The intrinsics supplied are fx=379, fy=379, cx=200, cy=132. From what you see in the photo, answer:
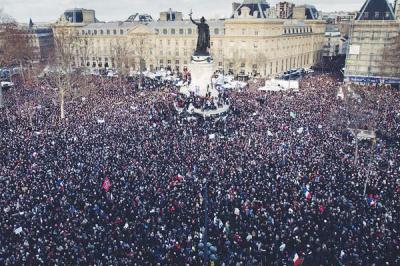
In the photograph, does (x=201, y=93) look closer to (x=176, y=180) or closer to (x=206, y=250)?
(x=176, y=180)

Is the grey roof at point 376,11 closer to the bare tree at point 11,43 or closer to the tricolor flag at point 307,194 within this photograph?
the tricolor flag at point 307,194

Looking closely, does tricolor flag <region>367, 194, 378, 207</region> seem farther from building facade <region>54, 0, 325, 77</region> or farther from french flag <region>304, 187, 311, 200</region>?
building facade <region>54, 0, 325, 77</region>

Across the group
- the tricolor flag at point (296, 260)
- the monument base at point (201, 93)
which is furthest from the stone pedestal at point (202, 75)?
the tricolor flag at point (296, 260)

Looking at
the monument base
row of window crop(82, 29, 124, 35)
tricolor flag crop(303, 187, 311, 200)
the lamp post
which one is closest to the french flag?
tricolor flag crop(303, 187, 311, 200)

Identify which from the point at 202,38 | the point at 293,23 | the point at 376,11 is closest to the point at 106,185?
the point at 202,38

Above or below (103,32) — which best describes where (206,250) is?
below

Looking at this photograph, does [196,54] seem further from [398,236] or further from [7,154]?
[398,236]
